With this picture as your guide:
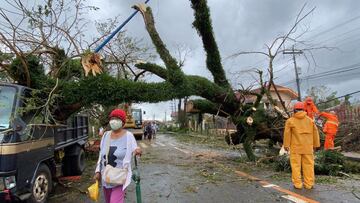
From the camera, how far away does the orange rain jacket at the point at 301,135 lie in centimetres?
884

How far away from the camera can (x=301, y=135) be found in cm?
890

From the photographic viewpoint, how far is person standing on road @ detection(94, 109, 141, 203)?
5.32 metres

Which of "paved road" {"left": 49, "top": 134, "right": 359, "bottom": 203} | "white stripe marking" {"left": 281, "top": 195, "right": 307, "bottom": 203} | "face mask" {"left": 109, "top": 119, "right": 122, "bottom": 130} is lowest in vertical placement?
"paved road" {"left": 49, "top": 134, "right": 359, "bottom": 203}

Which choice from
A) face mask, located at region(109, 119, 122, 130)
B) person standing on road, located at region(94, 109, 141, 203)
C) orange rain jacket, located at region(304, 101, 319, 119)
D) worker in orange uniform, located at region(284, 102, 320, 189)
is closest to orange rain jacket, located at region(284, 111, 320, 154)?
worker in orange uniform, located at region(284, 102, 320, 189)

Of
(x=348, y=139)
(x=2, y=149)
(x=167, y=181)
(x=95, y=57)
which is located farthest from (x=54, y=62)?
(x=348, y=139)

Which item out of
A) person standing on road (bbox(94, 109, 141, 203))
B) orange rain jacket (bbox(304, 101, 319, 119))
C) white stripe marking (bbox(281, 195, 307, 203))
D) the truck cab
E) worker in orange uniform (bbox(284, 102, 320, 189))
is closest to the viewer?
person standing on road (bbox(94, 109, 141, 203))

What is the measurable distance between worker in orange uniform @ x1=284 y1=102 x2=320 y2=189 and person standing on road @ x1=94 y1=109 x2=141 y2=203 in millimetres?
4523

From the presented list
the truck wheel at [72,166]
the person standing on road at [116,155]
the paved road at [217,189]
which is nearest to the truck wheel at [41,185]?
the paved road at [217,189]

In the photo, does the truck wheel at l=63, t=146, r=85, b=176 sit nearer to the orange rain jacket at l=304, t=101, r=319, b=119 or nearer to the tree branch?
the tree branch

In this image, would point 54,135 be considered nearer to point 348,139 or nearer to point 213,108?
point 213,108

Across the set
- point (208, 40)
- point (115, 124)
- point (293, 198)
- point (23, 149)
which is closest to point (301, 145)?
point (293, 198)

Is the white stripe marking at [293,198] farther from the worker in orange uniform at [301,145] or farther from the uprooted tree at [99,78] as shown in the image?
the uprooted tree at [99,78]

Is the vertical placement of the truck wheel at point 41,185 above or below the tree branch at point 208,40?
below

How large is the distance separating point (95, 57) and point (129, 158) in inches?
211
